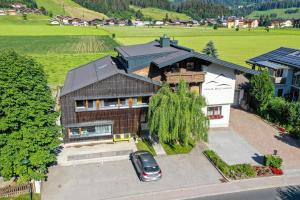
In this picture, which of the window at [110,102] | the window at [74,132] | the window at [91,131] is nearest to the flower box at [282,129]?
the window at [110,102]

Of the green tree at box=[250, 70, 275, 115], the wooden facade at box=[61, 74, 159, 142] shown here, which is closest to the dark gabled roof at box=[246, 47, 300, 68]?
the green tree at box=[250, 70, 275, 115]

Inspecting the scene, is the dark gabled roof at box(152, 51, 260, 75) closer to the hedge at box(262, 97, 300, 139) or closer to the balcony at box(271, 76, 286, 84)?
the hedge at box(262, 97, 300, 139)

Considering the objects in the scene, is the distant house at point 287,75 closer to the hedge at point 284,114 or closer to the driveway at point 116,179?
the hedge at point 284,114

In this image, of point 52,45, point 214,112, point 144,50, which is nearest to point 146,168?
point 214,112

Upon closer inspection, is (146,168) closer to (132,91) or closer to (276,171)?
(132,91)

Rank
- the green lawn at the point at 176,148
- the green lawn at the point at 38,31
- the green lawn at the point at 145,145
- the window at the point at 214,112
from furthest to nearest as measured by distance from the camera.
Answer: the green lawn at the point at 38,31, the window at the point at 214,112, the green lawn at the point at 145,145, the green lawn at the point at 176,148
